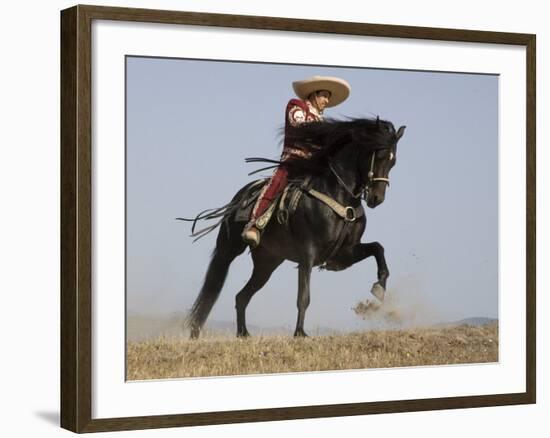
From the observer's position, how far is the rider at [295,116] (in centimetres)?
809

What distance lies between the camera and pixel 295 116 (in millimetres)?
8125

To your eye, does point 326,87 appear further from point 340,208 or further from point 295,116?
point 340,208

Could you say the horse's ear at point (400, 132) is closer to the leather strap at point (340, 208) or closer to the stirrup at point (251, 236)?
the leather strap at point (340, 208)

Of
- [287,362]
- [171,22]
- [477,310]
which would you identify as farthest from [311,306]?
[171,22]

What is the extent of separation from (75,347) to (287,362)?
113cm

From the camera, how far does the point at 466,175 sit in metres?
8.59

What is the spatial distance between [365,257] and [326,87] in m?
0.88

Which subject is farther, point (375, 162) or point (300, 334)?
point (375, 162)

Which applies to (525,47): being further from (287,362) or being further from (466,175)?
(287,362)

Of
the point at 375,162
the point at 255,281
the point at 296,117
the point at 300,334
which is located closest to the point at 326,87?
the point at 296,117

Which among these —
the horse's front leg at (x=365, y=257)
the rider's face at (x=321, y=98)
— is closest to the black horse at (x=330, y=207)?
the horse's front leg at (x=365, y=257)

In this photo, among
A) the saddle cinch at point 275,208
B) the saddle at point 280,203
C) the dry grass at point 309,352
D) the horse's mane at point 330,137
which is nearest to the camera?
the dry grass at point 309,352

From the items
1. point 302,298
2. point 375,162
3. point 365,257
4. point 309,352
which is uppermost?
point 375,162

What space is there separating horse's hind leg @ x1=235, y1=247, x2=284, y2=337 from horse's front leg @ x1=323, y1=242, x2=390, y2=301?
299 mm
